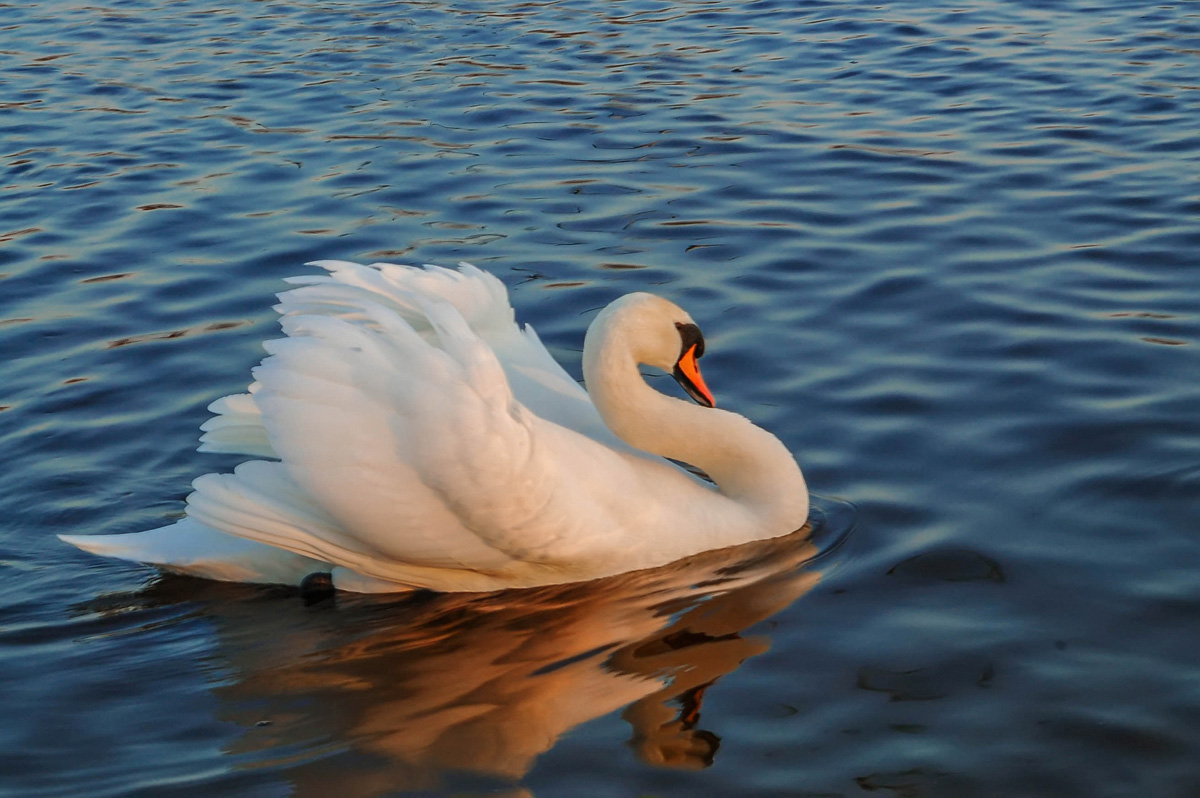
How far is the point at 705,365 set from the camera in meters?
7.65

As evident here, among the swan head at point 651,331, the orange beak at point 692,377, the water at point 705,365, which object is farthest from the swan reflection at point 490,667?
the swan head at point 651,331

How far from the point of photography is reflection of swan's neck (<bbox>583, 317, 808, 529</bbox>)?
591 cm

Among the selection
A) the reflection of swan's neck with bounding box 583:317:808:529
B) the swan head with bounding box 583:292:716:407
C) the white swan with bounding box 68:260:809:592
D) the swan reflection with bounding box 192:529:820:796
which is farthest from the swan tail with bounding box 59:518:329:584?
the swan head with bounding box 583:292:716:407

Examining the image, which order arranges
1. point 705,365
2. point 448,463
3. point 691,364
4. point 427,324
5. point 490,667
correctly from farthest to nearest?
point 705,365
point 427,324
point 691,364
point 448,463
point 490,667

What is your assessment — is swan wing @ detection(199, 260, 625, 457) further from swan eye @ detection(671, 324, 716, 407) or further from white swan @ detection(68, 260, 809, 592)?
swan eye @ detection(671, 324, 716, 407)

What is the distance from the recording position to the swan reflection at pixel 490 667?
4645 millimetres

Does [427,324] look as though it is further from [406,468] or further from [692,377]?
[692,377]

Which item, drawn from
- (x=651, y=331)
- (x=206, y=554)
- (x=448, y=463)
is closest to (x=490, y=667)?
(x=448, y=463)

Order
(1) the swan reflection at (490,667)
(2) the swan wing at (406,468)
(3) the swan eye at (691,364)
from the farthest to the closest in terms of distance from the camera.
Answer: (3) the swan eye at (691,364) < (2) the swan wing at (406,468) < (1) the swan reflection at (490,667)

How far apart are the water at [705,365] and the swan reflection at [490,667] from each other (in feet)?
0.06

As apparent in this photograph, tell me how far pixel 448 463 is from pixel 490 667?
2.34 feet

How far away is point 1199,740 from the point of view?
14.7 ft

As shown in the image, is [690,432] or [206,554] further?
[690,432]

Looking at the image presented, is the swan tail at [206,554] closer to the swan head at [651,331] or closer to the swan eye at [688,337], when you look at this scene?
the swan head at [651,331]
